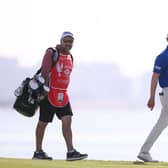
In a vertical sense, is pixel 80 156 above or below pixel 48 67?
below

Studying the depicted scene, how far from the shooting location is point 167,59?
14836 mm

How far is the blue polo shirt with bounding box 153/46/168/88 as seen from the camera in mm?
14789

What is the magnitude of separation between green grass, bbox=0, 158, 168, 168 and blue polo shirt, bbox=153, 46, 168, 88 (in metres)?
1.27

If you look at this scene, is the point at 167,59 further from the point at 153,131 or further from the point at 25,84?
the point at 25,84

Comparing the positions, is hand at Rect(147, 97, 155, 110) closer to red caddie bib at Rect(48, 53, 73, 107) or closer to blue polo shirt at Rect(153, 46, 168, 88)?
blue polo shirt at Rect(153, 46, 168, 88)

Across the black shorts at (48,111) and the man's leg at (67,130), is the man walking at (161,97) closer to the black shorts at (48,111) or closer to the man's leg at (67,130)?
the man's leg at (67,130)

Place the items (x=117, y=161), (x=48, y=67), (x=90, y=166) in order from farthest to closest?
(x=117, y=161) → (x=48, y=67) → (x=90, y=166)

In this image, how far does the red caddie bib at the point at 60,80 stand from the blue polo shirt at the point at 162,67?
1.32m

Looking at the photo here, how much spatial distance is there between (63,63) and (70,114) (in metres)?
0.83

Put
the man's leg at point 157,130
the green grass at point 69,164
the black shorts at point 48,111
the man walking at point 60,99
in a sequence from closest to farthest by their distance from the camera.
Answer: the green grass at point 69,164
the man walking at point 60,99
the black shorts at point 48,111
the man's leg at point 157,130

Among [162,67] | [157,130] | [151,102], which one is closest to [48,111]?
[151,102]

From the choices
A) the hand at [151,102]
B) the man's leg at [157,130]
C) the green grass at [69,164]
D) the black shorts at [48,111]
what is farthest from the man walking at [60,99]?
the hand at [151,102]

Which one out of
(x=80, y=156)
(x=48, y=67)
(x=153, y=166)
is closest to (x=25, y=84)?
(x=48, y=67)

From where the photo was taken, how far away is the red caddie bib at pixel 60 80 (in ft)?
47.9
